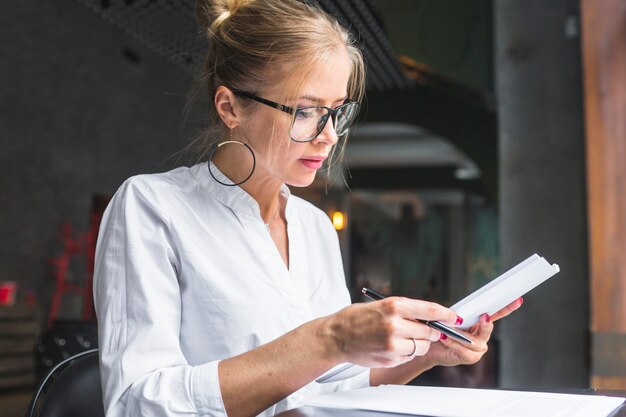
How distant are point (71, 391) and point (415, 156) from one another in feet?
34.7

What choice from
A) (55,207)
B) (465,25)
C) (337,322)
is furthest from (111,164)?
(337,322)

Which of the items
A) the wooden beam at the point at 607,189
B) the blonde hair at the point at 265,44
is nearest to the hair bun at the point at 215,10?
the blonde hair at the point at 265,44

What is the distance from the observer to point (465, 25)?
4.17 metres

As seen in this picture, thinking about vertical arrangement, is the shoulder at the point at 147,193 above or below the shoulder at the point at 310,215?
above

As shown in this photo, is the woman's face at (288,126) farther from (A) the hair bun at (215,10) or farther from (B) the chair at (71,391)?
(B) the chair at (71,391)

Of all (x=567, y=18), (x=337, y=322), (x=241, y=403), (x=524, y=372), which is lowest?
(x=524, y=372)

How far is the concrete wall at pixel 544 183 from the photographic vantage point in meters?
3.06

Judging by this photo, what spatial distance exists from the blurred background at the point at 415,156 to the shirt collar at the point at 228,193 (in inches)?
8.0

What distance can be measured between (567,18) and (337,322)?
9.48 feet

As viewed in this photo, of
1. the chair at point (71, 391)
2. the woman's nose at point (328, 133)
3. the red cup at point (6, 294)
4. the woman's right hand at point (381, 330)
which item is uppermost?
the woman's nose at point (328, 133)

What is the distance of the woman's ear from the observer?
1.23 metres

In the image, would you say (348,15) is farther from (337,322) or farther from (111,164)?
(111,164)

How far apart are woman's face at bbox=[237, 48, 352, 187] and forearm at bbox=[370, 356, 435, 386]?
389 mm

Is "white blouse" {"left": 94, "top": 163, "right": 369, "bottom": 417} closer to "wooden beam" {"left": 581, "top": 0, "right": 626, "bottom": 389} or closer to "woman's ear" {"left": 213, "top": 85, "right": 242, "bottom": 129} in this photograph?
"woman's ear" {"left": 213, "top": 85, "right": 242, "bottom": 129}
